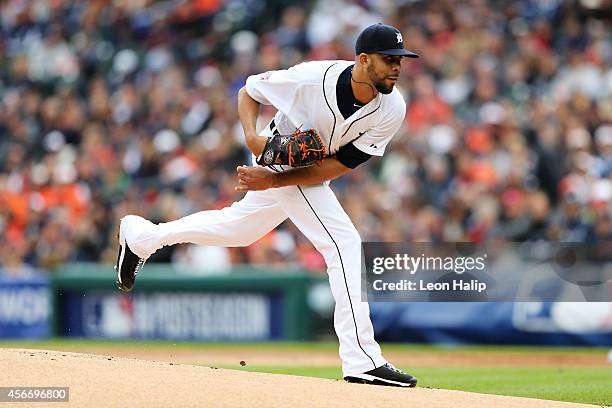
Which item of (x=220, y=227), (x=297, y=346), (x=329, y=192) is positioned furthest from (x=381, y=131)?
(x=297, y=346)

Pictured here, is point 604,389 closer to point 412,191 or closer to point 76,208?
point 412,191

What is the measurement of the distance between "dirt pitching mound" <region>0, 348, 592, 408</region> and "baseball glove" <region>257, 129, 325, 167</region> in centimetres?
126

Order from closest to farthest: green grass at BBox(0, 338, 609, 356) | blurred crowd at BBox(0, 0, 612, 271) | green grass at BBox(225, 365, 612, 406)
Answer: green grass at BBox(225, 365, 612, 406) < green grass at BBox(0, 338, 609, 356) < blurred crowd at BBox(0, 0, 612, 271)

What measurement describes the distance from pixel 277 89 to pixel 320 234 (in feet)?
2.98

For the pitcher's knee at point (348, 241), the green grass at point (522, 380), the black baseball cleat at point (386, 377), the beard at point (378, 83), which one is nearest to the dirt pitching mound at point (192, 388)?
the black baseball cleat at point (386, 377)

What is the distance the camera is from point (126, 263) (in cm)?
783

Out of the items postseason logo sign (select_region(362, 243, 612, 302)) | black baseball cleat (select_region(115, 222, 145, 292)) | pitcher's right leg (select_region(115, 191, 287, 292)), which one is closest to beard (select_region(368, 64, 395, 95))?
pitcher's right leg (select_region(115, 191, 287, 292))

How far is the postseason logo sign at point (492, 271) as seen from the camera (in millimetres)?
12406

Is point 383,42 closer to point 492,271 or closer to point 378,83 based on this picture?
point 378,83

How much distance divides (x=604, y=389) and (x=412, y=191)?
608cm

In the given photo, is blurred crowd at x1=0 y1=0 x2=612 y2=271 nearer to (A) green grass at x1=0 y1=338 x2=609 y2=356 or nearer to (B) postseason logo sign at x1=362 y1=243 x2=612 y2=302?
(B) postseason logo sign at x1=362 y1=243 x2=612 y2=302

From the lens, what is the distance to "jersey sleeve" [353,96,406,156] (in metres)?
6.86

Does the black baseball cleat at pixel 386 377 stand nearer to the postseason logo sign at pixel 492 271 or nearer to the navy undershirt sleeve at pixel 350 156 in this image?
the navy undershirt sleeve at pixel 350 156

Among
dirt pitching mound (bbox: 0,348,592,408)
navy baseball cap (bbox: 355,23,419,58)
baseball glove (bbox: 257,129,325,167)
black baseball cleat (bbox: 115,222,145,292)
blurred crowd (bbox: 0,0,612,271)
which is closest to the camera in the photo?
dirt pitching mound (bbox: 0,348,592,408)
